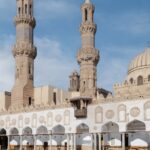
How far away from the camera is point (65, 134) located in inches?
1569

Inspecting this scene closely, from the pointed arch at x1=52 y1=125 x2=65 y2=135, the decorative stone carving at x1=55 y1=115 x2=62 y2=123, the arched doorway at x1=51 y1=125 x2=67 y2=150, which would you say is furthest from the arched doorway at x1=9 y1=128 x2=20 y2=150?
the decorative stone carving at x1=55 y1=115 x2=62 y2=123

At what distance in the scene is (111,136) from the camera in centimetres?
3625

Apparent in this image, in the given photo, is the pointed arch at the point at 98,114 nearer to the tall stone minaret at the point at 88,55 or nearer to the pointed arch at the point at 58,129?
the pointed arch at the point at 58,129

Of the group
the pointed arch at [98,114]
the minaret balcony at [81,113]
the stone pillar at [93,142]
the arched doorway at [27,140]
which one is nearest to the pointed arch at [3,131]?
the arched doorway at [27,140]

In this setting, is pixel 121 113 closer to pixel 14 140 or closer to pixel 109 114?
pixel 109 114

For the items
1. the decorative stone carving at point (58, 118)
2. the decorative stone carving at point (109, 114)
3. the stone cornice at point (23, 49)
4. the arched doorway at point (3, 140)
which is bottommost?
the arched doorway at point (3, 140)

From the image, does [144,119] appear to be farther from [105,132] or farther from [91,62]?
[91,62]

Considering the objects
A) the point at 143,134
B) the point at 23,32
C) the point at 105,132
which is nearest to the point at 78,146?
the point at 105,132

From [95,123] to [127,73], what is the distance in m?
16.9

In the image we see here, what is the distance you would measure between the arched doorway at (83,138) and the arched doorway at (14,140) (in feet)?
31.1

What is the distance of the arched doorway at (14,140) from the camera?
45094 millimetres

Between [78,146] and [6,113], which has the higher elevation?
[6,113]

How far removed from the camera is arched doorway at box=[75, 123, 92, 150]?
125ft

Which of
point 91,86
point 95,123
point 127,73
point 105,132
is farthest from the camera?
point 127,73
